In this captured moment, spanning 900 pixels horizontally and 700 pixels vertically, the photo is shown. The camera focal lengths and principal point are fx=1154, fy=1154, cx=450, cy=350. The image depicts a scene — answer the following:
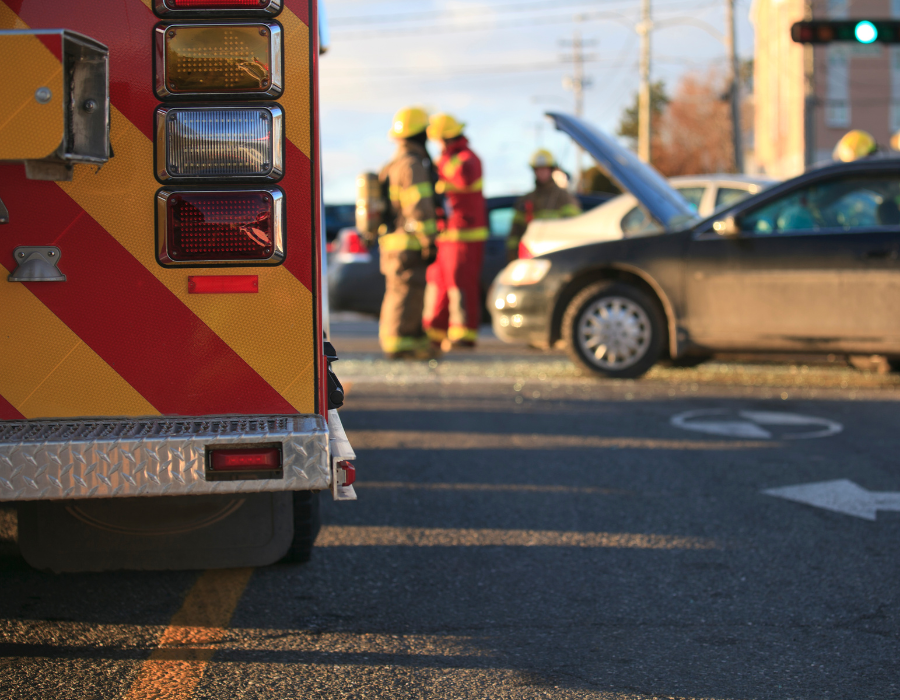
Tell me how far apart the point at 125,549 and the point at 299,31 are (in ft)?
5.45

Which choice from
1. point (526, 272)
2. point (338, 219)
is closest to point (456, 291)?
point (526, 272)

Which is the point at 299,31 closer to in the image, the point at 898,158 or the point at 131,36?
the point at 131,36

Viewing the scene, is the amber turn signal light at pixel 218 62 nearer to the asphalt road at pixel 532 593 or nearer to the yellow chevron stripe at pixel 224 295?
the yellow chevron stripe at pixel 224 295

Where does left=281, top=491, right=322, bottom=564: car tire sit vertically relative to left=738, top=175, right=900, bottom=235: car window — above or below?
below

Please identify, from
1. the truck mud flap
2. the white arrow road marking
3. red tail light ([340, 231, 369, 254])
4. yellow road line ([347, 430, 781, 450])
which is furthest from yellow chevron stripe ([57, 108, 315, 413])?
red tail light ([340, 231, 369, 254])

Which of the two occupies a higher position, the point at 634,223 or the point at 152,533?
the point at 634,223

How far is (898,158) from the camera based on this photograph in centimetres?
839

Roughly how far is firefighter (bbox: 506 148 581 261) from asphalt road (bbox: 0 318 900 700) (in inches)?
219

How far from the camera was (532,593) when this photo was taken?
4.01m

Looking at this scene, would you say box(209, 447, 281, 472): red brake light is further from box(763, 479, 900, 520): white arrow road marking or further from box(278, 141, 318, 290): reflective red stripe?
box(763, 479, 900, 520): white arrow road marking

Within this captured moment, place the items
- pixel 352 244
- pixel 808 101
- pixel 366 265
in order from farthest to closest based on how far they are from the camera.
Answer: pixel 808 101 → pixel 352 244 → pixel 366 265

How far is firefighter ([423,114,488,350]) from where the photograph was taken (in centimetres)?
1045

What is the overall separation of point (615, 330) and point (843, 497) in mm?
3777

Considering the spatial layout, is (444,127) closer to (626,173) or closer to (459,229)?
(459,229)
